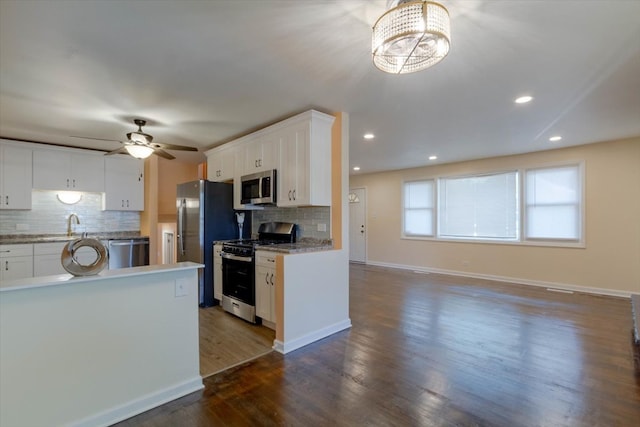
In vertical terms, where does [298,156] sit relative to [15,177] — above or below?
above

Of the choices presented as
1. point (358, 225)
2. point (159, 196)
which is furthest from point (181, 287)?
point (358, 225)

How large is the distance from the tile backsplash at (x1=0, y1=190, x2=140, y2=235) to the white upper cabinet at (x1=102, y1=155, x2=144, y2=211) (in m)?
0.25

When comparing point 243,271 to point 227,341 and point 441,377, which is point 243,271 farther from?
point 441,377

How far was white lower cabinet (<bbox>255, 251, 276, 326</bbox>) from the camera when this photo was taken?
3303 millimetres

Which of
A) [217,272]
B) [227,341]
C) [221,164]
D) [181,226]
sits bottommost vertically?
[227,341]

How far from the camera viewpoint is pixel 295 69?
2.46 metres

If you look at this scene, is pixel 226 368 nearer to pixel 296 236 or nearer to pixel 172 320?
pixel 172 320

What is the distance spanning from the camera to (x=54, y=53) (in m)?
2.17

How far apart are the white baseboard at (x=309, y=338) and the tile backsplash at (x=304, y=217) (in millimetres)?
1011

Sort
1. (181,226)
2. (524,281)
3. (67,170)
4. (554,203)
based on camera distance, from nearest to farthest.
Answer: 1. (181,226)
2. (67,170)
3. (554,203)
4. (524,281)

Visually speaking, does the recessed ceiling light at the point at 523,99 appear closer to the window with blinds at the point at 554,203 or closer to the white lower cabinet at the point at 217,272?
the window with blinds at the point at 554,203

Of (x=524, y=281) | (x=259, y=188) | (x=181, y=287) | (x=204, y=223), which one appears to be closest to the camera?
(x=181, y=287)

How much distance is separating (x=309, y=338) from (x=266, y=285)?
0.75 meters

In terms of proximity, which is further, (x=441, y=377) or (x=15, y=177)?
(x=15, y=177)
